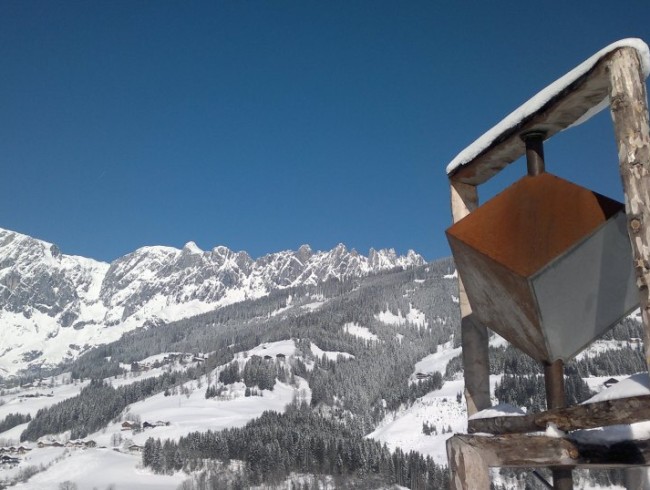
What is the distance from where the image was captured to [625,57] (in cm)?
312

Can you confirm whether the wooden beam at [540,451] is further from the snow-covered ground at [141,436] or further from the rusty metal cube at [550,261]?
the snow-covered ground at [141,436]

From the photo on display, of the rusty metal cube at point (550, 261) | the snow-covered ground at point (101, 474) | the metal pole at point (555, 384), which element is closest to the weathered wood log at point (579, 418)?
the metal pole at point (555, 384)

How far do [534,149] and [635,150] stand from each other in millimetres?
1234

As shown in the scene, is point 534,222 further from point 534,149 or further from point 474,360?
point 474,360

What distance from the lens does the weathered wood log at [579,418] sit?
9.05 feet

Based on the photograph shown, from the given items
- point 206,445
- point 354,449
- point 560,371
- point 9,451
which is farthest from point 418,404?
point 560,371

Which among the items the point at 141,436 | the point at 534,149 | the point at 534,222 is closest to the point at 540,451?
the point at 534,222

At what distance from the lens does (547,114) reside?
3857mm

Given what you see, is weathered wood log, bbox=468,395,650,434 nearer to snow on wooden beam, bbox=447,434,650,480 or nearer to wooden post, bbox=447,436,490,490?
snow on wooden beam, bbox=447,434,650,480

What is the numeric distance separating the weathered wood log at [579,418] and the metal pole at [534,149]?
167 centimetres

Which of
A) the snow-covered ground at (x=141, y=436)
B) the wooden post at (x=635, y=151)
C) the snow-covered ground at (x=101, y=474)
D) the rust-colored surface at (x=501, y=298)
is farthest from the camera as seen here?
the snow-covered ground at (x=141, y=436)

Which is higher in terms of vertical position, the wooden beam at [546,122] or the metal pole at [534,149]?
the wooden beam at [546,122]

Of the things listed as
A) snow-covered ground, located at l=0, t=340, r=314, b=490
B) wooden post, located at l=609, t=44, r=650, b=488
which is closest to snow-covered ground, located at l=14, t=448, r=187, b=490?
snow-covered ground, located at l=0, t=340, r=314, b=490

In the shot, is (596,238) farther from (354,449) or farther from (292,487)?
(354,449)
